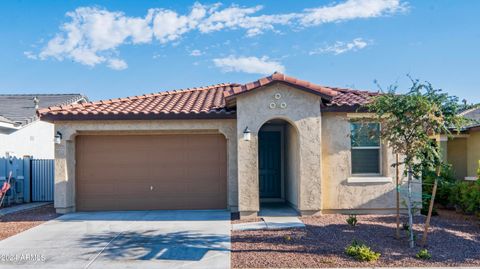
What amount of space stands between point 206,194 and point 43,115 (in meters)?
5.51

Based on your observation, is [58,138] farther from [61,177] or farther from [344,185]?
[344,185]

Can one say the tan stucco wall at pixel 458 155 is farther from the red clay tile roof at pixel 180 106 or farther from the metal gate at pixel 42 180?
the metal gate at pixel 42 180

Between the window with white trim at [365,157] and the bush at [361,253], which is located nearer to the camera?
the bush at [361,253]

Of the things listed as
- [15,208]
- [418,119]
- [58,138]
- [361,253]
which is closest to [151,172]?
[58,138]

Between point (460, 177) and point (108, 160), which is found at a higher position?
point (108, 160)

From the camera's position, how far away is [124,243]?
8.70m

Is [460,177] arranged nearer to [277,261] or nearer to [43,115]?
[277,261]

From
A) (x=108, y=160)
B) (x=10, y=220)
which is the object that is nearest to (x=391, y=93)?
(x=108, y=160)

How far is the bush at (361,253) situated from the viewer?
23.9 feet

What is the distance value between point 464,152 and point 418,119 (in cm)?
1094

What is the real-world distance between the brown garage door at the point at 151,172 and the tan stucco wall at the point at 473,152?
1024 cm

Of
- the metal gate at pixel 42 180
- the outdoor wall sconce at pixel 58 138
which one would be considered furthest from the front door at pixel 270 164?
the metal gate at pixel 42 180

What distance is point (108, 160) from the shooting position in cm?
1305

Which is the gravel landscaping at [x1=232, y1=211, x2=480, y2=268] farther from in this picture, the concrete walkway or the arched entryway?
the concrete walkway
